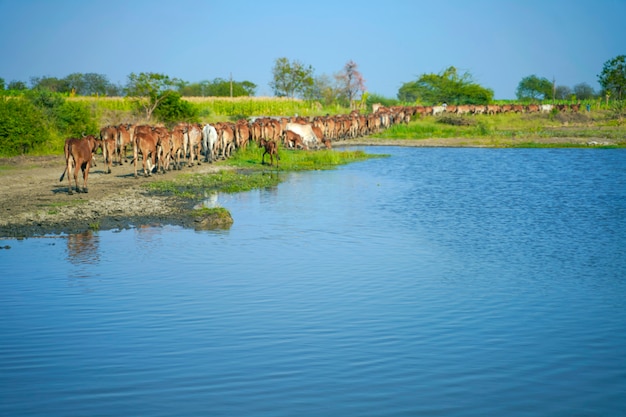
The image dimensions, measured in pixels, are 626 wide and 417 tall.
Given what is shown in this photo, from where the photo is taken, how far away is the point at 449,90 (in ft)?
284

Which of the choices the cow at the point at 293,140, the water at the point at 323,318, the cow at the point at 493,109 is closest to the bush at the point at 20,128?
the cow at the point at 293,140

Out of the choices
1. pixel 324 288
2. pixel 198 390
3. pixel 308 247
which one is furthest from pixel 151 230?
pixel 198 390

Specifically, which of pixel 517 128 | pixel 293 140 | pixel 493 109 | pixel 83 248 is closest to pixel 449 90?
pixel 493 109

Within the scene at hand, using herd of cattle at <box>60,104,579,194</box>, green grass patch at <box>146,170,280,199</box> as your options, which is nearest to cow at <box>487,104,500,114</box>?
herd of cattle at <box>60,104,579,194</box>

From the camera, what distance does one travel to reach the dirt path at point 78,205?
13.9 meters

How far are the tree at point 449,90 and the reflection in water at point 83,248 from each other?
75365 mm

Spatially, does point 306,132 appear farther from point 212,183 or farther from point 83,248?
point 83,248

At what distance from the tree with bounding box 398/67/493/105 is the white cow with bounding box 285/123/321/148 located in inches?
2065

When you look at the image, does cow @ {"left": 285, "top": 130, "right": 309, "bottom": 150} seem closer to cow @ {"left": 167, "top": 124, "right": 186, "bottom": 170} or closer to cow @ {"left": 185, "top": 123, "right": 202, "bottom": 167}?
cow @ {"left": 185, "top": 123, "right": 202, "bottom": 167}

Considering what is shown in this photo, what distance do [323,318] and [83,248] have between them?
557cm

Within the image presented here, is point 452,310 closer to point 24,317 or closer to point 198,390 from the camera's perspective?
point 198,390

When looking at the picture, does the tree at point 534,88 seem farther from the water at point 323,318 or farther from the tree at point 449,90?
the water at point 323,318

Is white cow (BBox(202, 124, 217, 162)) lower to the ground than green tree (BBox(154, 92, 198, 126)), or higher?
lower

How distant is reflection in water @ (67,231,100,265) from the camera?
448 inches
